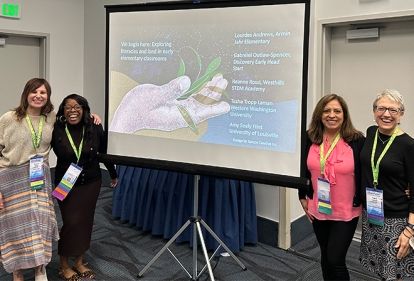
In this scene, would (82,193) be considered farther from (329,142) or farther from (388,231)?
(388,231)

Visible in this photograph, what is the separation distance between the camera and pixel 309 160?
2.23m

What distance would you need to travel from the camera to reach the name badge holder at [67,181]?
259 centimetres

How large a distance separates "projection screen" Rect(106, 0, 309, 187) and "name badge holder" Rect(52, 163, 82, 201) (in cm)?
31

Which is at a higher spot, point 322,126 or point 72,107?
point 72,107

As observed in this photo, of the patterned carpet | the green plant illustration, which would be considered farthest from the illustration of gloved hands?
the patterned carpet

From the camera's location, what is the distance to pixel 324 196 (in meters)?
2.15

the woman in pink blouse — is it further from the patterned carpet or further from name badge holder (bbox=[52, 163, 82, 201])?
name badge holder (bbox=[52, 163, 82, 201])

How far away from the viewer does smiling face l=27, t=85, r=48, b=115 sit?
250 cm

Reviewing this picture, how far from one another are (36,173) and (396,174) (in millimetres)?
2133

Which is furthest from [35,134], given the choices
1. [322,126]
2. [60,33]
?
[60,33]

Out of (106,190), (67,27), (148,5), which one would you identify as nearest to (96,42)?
(67,27)

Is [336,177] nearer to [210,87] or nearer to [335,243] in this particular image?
[335,243]

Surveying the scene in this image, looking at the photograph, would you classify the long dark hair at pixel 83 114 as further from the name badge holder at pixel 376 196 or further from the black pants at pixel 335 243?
the name badge holder at pixel 376 196

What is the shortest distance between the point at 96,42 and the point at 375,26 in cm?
367
